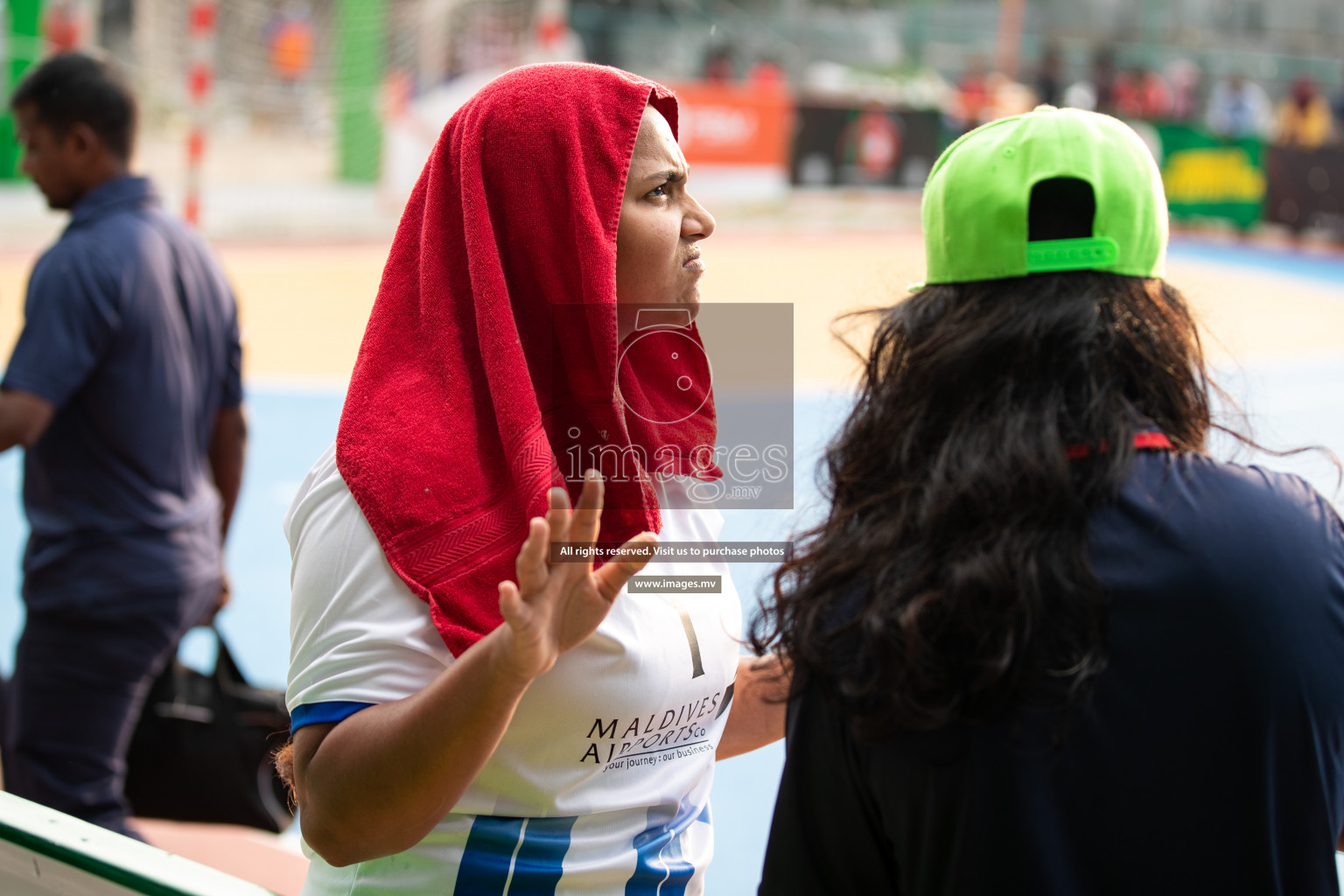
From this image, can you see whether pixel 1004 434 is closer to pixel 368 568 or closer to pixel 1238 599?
pixel 1238 599

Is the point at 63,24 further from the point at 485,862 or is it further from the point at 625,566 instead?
the point at 625,566

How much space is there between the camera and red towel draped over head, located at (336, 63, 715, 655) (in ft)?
4.57

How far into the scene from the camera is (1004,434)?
1.10 meters

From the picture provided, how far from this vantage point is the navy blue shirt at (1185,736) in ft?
3.35

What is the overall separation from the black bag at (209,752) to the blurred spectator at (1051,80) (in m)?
20.7

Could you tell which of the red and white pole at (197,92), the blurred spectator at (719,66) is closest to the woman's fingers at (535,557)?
the red and white pole at (197,92)

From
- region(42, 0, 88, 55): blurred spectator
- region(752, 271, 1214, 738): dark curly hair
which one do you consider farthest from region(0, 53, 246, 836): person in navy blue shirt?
region(42, 0, 88, 55): blurred spectator

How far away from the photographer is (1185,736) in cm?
103

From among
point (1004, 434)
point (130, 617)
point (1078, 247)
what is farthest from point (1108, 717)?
point (130, 617)

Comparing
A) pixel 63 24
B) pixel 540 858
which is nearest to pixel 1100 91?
pixel 63 24

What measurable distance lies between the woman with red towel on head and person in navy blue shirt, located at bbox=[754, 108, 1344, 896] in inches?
11.6

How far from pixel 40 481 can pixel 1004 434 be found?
2784 mm

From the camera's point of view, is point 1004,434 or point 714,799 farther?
point 714,799

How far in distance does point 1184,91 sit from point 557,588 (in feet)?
85.9
